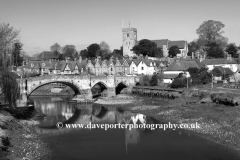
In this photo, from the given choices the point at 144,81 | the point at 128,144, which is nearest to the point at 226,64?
the point at 144,81

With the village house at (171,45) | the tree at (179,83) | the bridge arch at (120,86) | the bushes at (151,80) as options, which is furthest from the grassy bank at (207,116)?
the village house at (171,45)

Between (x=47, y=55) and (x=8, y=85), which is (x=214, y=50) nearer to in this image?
(x=47, y=55)

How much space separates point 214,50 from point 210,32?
9501 mm

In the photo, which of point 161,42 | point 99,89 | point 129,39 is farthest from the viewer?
point 161,42

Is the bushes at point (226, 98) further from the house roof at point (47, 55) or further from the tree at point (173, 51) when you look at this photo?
the house roof at point (47, 55)

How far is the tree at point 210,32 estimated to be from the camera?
102m

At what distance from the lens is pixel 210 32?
340 feet

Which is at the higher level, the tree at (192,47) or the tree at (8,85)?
the tree at (192,47)

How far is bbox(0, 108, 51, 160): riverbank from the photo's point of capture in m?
22.7

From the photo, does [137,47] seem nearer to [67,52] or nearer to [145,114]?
[67,52]

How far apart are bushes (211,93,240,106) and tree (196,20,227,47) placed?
62845 millimetres

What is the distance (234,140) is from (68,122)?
21955mm

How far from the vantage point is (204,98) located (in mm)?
47031

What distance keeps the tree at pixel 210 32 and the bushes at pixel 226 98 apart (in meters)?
62.8
